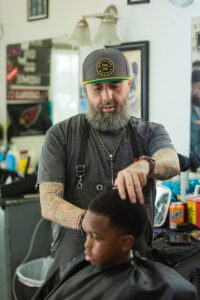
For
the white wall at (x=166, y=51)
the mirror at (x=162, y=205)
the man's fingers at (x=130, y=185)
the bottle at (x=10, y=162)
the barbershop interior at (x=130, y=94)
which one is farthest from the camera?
the bottle at (x=10, y=162)

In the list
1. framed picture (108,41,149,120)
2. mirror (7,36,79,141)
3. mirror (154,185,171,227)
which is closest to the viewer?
mirror (154,185,171,227)

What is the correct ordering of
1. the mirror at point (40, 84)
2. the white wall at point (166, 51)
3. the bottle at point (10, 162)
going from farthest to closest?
the bottle at point (10, 162), the mirror at point (40, 84), the white wall at point (166, 51)

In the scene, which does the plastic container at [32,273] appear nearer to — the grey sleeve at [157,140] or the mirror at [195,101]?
the mirror at [195,101]

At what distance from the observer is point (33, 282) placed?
2.26 m

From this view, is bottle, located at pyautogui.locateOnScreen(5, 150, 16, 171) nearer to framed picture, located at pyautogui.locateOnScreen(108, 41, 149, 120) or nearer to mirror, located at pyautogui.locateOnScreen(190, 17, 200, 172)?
framed picture, located at pyautogui.locateOnScreen(108, 41, 149, 120)

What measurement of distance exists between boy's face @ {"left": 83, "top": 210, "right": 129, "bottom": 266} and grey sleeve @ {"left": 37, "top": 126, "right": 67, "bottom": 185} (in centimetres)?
33

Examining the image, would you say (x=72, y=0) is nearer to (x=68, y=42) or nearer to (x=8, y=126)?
(x=68, y=42)

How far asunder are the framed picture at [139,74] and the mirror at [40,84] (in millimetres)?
527

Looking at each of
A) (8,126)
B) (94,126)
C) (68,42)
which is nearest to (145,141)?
(94,126)

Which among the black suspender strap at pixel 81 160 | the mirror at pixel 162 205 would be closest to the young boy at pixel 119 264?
the black suspender strap at pixel 81 160

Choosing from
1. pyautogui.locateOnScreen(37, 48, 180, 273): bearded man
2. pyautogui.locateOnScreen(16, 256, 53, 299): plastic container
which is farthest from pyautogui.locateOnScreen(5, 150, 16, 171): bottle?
pyautogui.locateOnScreen(37, 48, 180, 273): bearded man

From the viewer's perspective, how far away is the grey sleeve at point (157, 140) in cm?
147

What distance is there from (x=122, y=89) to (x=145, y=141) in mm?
204

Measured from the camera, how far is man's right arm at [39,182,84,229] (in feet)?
4.29
